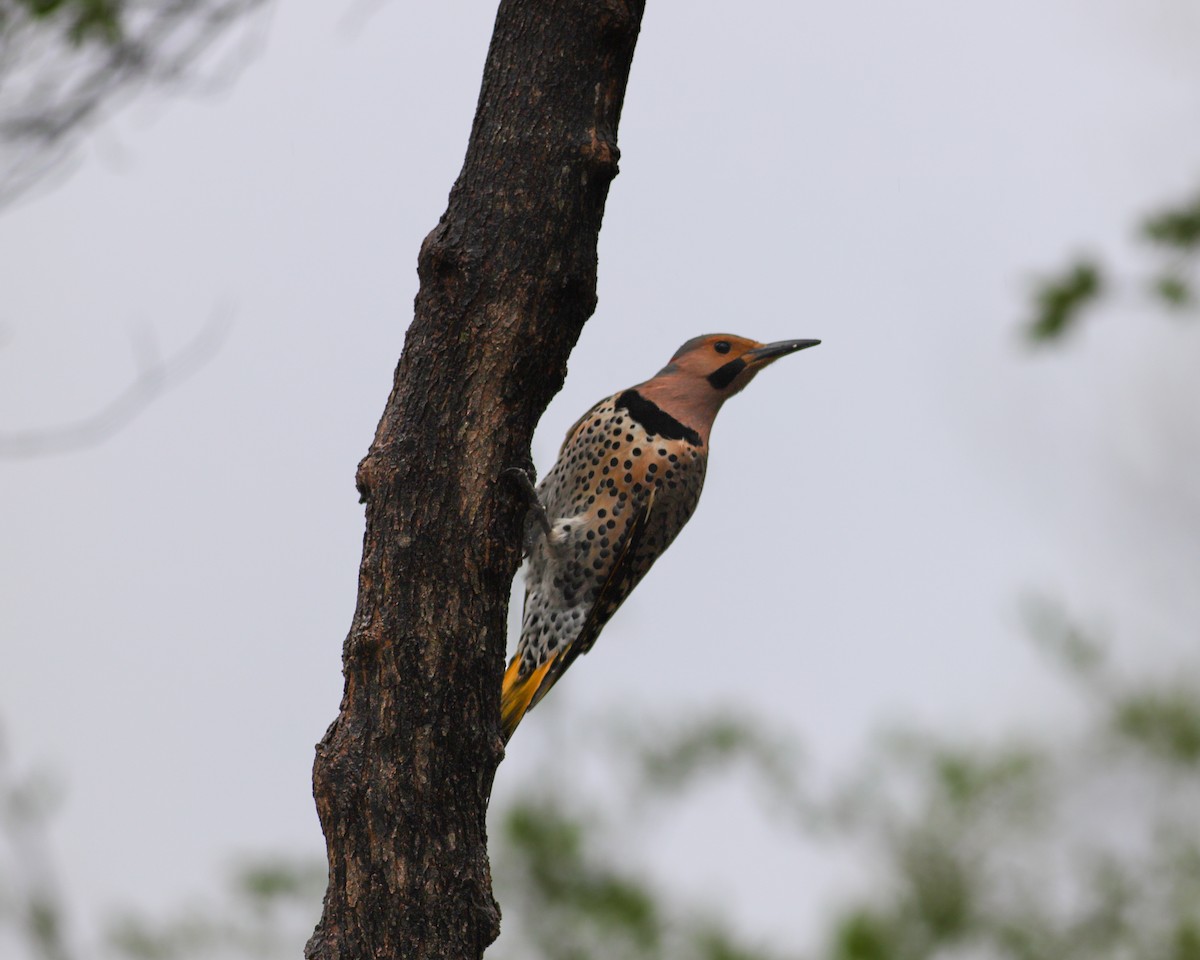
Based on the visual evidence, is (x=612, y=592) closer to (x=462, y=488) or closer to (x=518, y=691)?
(x=518, y=691)

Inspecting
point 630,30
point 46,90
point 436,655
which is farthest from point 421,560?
point 46,90

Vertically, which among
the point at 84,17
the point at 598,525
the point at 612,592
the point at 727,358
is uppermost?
the point at 84,17

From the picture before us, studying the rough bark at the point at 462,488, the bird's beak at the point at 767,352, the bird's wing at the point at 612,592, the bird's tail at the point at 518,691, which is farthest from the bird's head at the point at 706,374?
the rough bark at the point at 462,488

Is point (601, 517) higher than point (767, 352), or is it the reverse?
point (767, 352)

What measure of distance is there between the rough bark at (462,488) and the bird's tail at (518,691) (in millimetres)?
1432

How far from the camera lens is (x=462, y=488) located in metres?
2.46

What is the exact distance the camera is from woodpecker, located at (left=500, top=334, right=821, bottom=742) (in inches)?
159

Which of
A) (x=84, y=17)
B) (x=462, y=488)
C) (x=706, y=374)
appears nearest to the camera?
(x=462, y=488)

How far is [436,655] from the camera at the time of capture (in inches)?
93.4

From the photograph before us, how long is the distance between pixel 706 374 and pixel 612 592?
746 millimetres

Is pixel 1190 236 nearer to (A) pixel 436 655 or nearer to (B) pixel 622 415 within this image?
(B) pixel 622 415

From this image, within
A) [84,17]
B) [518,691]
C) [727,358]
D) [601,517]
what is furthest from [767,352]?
[84,17]

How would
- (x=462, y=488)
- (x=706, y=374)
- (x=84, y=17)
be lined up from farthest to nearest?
(x=706, y=374), (x=84, y=17), (x=462, y=488)

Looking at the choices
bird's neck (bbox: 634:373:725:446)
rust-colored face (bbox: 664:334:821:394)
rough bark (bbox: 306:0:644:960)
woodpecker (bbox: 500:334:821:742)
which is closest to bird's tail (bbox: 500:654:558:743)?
woodpecker (bbox: 500:334:821:742)
